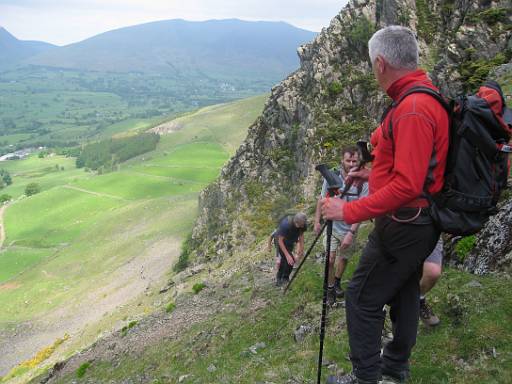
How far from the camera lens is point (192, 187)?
452ft

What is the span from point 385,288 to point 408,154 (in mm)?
1795

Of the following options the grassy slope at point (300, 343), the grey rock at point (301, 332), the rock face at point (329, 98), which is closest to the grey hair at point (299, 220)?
the grassy slope at point (300, 343)

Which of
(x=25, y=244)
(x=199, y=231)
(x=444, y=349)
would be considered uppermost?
(x=444, y=349)

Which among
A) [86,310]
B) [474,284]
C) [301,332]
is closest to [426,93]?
[474,284]

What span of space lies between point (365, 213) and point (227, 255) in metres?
32.7

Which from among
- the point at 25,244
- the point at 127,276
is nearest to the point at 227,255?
the point at 127,276

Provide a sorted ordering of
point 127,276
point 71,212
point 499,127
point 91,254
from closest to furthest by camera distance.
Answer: point 499,127 → point 127,276 → point 91,254 → point 71,212

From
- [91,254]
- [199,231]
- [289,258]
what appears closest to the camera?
[289,258]

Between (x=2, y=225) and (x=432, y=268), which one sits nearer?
(x=432, y=268)

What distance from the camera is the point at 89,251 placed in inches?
3142

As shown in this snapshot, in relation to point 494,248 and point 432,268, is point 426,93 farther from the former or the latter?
point 494,248

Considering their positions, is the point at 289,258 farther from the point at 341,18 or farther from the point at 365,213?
the point at 341,18

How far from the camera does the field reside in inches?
1895

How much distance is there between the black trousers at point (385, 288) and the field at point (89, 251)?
26.6 metres
